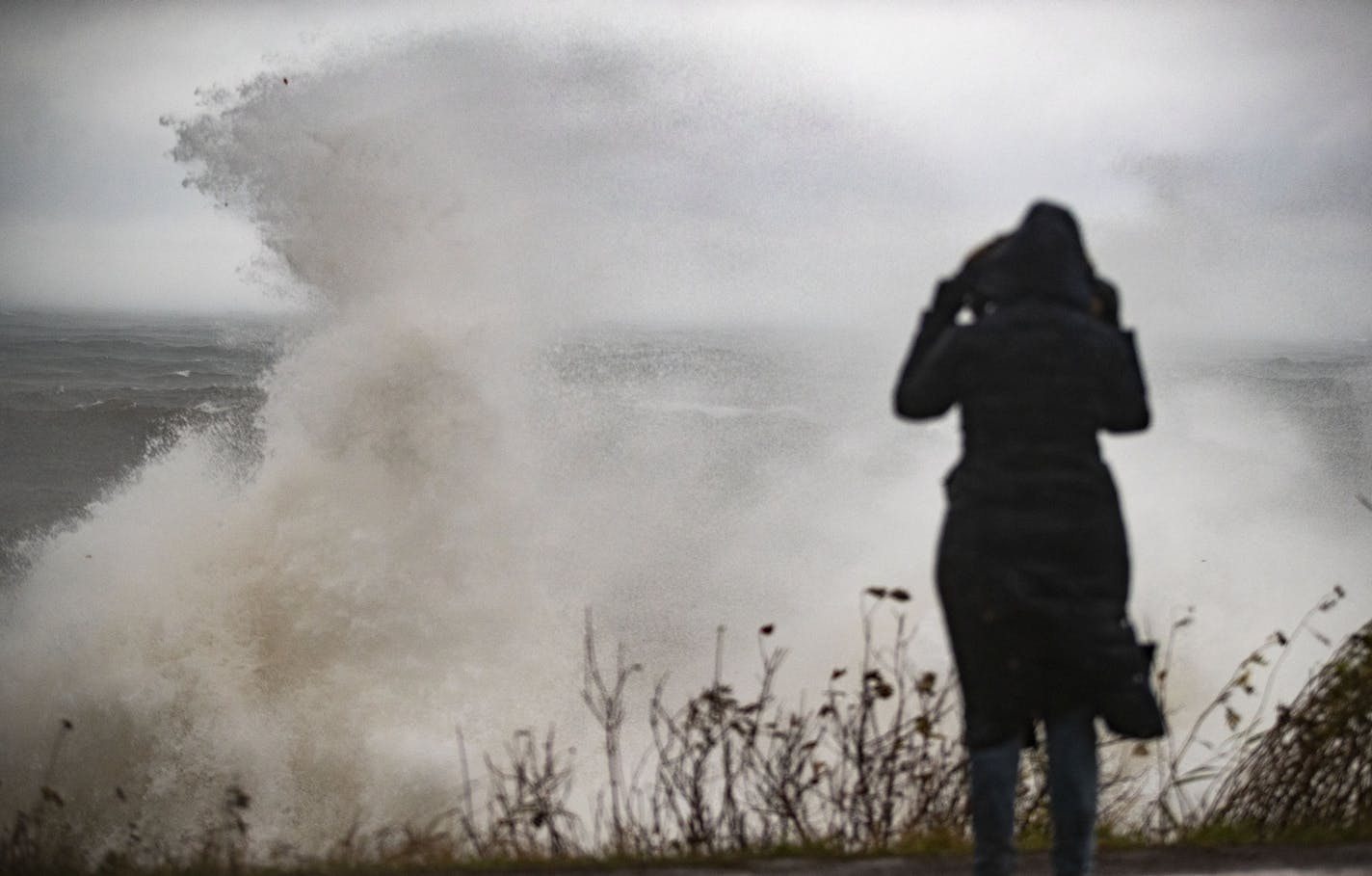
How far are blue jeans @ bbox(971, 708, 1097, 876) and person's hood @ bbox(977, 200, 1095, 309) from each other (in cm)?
104

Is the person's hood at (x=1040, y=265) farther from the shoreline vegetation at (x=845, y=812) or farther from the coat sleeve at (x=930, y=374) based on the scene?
the shoreline vegetation at (x=845, y=812)

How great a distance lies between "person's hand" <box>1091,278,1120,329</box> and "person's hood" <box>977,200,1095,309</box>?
0.25 ft

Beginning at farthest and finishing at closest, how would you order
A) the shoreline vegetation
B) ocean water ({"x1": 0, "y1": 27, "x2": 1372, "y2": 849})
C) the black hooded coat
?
ocean water ({"x1": 0, "y1": 27, "x2": 1372, "y2": 849}) < the shoreline vegetation < the black hooded coat

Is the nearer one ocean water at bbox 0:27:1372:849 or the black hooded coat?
the black hooded coat

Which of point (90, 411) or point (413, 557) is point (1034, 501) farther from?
point (90, 411)

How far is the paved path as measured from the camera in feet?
13.7

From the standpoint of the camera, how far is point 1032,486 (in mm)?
3039

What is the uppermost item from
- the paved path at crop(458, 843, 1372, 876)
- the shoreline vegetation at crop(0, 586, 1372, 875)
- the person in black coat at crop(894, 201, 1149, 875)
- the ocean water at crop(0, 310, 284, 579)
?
the ocean water at crop(0, 310, 284, 579)

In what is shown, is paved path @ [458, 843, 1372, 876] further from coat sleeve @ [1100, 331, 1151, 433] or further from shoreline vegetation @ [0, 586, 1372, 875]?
coat sleeve @ [1100, 331, 1151, 433]

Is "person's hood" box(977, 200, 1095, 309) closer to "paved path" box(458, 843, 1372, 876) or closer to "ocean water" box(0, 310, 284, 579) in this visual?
"paved path" box(458, 843, 1372, 876)

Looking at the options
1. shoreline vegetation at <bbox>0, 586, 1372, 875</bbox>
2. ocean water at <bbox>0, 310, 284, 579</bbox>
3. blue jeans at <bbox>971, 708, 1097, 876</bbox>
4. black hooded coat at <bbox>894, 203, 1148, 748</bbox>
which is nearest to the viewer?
black hooded coat at <bbox>894, 203, 1148, 748</bbox>

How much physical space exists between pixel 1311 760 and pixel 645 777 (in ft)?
31.8

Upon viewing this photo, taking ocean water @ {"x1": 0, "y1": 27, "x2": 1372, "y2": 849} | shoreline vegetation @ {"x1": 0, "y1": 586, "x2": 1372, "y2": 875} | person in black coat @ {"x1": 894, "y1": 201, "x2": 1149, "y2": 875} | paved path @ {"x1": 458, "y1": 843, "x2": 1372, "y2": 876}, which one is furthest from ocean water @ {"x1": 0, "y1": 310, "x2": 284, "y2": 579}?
person in black coat @ {"x1": 894, "y1": 201, "x2": 1149, "y2": 875}

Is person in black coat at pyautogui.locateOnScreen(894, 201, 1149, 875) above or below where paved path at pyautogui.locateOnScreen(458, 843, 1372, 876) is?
above
